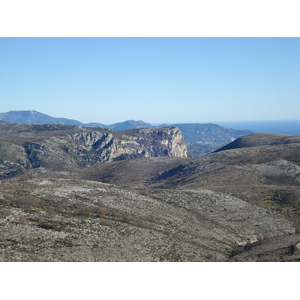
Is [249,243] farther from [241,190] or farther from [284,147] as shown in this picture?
[284,147]

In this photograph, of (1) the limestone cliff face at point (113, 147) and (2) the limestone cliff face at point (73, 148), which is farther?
(1) the limestone cliff face at point (113, 147)

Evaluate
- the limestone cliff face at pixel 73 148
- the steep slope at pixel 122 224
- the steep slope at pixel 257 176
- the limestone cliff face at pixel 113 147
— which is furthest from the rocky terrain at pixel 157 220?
the limestone cliff face at pixel 113 147

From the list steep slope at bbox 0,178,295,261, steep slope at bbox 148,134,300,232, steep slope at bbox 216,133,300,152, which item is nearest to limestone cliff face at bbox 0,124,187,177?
steep slope at bbox 148,134,300,232

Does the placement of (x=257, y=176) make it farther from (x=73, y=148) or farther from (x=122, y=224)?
(x=73, y=148)

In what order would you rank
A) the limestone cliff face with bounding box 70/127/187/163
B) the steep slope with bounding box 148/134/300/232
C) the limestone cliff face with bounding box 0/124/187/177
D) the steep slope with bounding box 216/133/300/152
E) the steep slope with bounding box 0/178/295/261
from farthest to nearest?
the limestone cliff face with bounding box 70/127/187/163, the limestone cliff face with bounding box 0/124/187/177, the steep slope with bounding box 216/133/300/152, the steep slope with bounding box 148/134/300/232, the steep slope with bounding box 0/178/295/261

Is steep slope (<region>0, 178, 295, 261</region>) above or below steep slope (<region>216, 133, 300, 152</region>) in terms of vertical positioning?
→ below

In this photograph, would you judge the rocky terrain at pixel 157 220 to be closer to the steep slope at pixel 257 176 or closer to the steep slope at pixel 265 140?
the steep slope at pixel 257 176

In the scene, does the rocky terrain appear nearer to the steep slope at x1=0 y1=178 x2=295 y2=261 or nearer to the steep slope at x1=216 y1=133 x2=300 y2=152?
the steep slope at x1=0 y1=178 x2=295 y2=261

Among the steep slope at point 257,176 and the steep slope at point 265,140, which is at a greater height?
the steep slope at point 265,140

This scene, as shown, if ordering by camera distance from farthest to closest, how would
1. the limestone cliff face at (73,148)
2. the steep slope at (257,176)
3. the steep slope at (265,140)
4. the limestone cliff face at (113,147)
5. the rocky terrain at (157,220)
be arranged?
the limestone cliff face at (113,147), the limestone cliff face at (73,148), the steep slope at (265,140), the steep slope at (257,176), the rocky terrain at (157,220)

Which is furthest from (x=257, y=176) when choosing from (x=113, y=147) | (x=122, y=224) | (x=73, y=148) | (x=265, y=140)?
(x=113, y=147)

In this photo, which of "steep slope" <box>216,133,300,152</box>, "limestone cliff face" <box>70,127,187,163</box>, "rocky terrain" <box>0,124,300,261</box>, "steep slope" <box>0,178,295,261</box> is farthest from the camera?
"limestone cliff face" <box>70,127,187,163</box>
